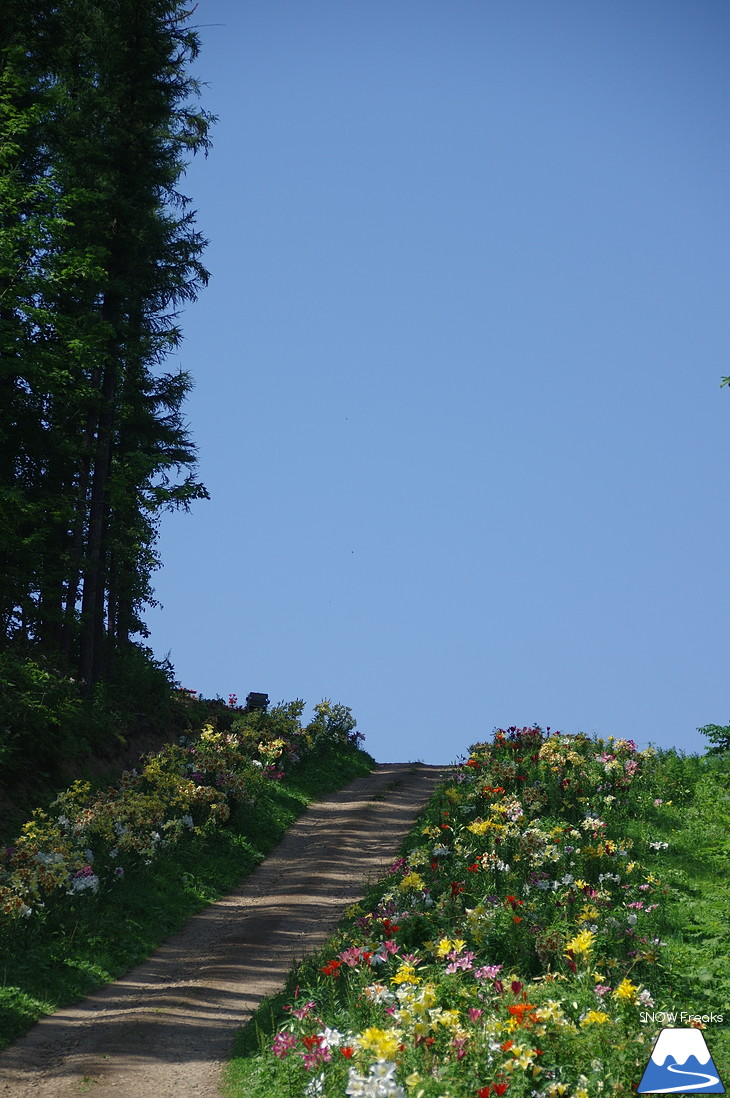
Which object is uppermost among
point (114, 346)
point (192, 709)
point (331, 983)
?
point (114, 346)

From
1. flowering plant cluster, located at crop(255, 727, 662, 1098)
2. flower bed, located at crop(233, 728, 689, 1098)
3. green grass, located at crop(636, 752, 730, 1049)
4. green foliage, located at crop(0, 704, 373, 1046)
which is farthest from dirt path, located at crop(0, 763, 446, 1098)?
green grass, located at crop(636, 752, 730, 1049)

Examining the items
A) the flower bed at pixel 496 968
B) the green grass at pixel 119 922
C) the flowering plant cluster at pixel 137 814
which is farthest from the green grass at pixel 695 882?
the flowering plant cluster at pixel 137 814

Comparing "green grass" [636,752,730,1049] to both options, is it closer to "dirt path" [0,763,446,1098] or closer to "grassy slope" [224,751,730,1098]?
"grassy slope" [224,751,730,1098]

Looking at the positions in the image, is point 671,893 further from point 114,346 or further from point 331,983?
point 114,346

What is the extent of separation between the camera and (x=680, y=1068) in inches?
262

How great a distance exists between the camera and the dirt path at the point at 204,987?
346 inches

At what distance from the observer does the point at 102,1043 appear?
31.5ft

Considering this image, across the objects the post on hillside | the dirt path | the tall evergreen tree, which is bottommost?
the dirt path

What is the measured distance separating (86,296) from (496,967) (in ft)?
64.0

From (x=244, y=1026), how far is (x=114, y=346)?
18028 mm

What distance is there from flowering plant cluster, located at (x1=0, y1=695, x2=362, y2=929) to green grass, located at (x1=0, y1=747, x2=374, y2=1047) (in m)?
0.25

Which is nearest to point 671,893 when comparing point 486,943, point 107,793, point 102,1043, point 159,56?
point 486,943

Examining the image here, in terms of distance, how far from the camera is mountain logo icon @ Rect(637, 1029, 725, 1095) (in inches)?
255

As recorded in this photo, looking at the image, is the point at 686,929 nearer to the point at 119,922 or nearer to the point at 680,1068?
the point at 680,1068
